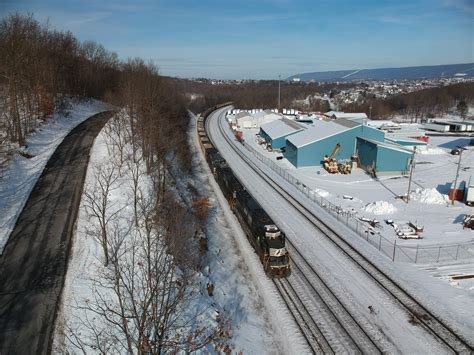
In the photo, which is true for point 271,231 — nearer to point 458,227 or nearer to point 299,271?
point 299,271

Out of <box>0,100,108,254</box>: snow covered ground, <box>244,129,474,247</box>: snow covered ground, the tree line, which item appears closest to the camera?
<box>0,100,108,254</box>: snow covered ground

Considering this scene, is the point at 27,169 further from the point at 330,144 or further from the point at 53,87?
the point at 330,144

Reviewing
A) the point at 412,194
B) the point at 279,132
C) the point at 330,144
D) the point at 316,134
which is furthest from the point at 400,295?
Answer: the point at 279,132

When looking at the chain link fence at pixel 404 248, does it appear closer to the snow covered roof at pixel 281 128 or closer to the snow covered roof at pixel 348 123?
the snow covered roof at pixel 348 123

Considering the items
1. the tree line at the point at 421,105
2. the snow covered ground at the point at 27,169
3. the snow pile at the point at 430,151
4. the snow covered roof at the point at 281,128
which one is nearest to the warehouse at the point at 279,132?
the snow covered roof at the point at 281,128

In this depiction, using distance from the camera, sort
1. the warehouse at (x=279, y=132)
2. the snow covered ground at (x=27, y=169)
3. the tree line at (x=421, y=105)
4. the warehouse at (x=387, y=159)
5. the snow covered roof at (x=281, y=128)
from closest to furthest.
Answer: the snow covered ground at (x=27, y=169)
the warehouse at (x=387, y=159)
the warehouse at (x=279, y=132)
the snow covered roof at (x=281, y=128)
the tree line at (x=421, y=105)

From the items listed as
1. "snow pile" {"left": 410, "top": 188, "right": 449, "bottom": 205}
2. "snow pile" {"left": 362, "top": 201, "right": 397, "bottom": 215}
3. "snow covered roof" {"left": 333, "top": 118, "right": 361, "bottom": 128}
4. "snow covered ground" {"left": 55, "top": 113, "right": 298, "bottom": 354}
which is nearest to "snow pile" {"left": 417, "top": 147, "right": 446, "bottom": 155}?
"snow covered roof" {"left": 333, "top": 118, "right": 361, "bottom": 128}

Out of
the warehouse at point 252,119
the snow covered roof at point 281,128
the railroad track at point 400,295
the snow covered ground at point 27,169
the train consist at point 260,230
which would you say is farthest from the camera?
the warehouse at point 252,119

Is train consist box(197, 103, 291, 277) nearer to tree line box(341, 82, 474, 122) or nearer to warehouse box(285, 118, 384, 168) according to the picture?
warehouse box(285, 118, 384, 168)
